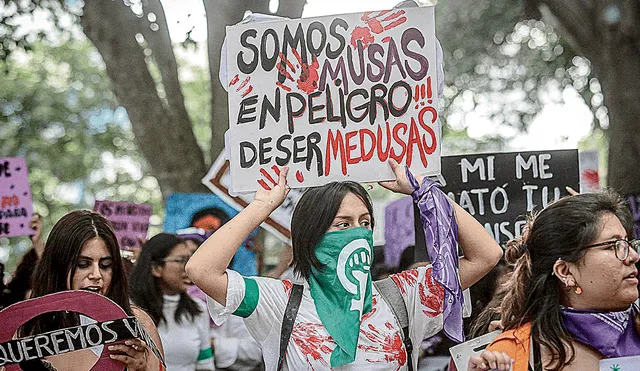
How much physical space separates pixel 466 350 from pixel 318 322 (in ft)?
1.44

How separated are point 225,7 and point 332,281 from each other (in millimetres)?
3826

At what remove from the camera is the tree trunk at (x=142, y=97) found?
698 centimetres

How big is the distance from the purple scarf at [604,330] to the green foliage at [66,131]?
14314mm

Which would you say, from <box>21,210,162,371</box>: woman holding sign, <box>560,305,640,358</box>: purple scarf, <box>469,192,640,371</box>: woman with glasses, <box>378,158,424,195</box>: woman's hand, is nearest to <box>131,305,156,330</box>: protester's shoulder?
<box>21,210,162,371</box>: woman holding sign

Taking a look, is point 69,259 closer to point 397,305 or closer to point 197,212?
point 397,305

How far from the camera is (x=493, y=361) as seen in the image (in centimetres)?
240

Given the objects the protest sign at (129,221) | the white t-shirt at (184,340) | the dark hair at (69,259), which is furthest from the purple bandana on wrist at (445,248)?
the protest sign at (129,221)

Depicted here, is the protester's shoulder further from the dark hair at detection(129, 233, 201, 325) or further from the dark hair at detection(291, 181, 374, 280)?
the dark hair at detection(129, 233, 201, 325)

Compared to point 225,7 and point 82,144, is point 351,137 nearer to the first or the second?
point 225,7

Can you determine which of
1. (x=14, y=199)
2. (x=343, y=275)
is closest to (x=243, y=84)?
(x=343, y=275)

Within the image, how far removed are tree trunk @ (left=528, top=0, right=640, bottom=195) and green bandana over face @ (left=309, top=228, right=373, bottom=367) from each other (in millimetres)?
4607

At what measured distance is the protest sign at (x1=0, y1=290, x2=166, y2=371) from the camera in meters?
2.70

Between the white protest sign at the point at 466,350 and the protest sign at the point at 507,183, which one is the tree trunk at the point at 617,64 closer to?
the protest sign at the point at 507,183

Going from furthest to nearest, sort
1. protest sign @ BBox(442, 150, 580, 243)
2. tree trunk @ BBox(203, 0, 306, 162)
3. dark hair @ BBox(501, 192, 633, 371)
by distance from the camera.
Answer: tree trunk @ BBox(203, 0, 306, 162) → protest sign @ BBox(442, 150, 580, 243) → dark hair @ BBox(501, 192, 633, 371)
